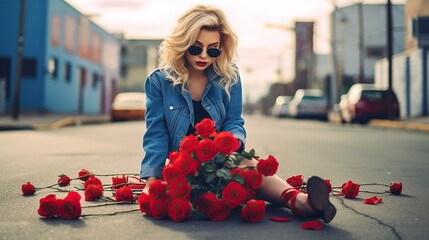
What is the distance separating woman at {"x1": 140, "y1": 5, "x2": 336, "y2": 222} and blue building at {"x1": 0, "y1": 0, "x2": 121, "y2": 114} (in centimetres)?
1975

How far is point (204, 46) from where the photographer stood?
12.0ft

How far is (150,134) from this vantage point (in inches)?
146

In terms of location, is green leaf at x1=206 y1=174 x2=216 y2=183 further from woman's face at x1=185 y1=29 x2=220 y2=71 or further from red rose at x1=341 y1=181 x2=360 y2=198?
red rose at x1=341 y1=181 x2=360 y2=198

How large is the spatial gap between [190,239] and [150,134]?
1.10 metres

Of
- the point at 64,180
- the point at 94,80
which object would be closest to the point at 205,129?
the point at 64,180

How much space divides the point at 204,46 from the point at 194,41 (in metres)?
0.07

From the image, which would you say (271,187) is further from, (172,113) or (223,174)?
(172,113)

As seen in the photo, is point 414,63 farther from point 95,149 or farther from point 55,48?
point 95,149

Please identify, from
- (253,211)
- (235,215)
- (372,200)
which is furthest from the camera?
(372,200)

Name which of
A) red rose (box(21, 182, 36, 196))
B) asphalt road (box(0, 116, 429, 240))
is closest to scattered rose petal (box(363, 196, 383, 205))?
asphalt road (box(0, 116, 429, 240))

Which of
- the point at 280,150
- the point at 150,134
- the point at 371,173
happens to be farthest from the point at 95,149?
the point at 150,134

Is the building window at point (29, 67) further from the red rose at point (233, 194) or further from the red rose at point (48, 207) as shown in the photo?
the red rose at point (233, 194)

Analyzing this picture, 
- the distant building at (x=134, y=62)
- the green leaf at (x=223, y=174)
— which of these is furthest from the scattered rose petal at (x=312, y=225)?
the distant building at (x=134, y=62)

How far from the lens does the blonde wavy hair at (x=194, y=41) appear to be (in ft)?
11.8
